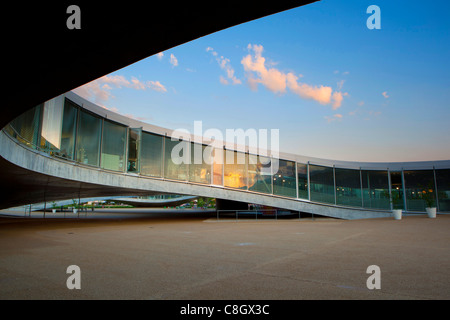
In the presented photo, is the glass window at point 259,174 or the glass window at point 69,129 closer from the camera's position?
the glass window at point 69,129

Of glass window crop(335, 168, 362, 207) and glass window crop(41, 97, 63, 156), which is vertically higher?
glass window crop(41, 97, 63, 156)

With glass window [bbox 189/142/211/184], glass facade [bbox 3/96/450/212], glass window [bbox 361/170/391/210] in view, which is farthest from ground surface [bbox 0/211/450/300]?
glass window [bbox 361/170/391/210]

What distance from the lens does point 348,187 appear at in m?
29.3

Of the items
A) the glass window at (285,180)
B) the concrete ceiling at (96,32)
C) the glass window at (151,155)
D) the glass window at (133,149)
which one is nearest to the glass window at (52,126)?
the glass window at (133,149)

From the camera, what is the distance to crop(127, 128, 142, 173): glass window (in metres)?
21.4

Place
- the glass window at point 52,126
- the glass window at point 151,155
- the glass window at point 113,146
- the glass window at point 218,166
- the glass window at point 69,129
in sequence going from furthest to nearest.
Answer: the glass window at point 218,166, the glass window at point 151,155, the glass window at point 113,146, the glass window at point 69,129, the glass window at point 52,126

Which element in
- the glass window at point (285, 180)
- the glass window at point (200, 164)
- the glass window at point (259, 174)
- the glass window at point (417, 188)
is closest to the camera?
the glass window at point (200, 164)

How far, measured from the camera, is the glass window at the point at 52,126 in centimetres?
1525

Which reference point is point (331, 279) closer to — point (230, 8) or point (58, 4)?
point (230, 8)

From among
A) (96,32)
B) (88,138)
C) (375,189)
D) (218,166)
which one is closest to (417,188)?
(375,189)

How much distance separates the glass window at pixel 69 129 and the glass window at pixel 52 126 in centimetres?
43

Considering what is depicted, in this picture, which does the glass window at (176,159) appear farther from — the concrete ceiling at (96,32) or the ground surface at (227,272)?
the concrete ceiling at (96,32)

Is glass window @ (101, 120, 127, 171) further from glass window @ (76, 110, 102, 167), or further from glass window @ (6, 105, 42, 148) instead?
glass window @ (6, 105, 42, 148)
